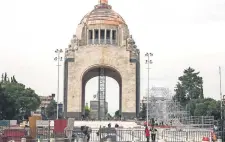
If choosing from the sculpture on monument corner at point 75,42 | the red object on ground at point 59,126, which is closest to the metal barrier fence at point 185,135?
the red object on ground at point 59,126

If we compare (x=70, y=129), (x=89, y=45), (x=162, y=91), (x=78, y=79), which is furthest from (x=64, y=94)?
(x=70, y=129)

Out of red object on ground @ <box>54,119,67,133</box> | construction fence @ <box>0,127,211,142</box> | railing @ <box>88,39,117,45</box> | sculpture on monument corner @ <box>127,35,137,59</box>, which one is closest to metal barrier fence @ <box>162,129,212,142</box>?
construction fence @ <box>0,127,211,142</box>

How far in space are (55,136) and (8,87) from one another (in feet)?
153

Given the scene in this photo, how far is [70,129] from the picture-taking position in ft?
88.5

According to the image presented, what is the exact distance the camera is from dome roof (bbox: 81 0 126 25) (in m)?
70.3

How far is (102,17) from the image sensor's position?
232 ft

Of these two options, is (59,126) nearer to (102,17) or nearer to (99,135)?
(99,135)

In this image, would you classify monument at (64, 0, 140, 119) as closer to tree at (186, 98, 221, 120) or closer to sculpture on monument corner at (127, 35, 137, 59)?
sculpture on monument corner at (127, 35, 137, 59)

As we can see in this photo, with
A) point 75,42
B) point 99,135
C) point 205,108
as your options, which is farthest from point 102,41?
point 99,135

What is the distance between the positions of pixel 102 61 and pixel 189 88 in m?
25.9

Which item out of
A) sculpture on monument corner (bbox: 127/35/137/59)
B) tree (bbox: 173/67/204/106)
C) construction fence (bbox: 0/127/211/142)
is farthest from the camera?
tree (bbox: 173/67/204/106)

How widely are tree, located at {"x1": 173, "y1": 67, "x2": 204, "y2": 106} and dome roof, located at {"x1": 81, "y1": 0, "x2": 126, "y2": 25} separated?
20543 mm

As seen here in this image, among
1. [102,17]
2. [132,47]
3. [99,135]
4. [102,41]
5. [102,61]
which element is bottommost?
[99,135]

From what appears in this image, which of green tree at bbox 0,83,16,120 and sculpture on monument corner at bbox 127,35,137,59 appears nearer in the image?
green tree at bbox 0,83,16,120
